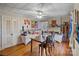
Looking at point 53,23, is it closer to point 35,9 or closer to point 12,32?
point 35,9

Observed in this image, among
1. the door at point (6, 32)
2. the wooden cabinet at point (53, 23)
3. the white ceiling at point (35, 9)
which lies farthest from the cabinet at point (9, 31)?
the wooden cabinet at point (53, 23)

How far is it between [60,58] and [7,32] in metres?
0.95

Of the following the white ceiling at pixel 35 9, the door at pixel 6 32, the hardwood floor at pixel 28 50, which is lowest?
the hardwood floor at pixel 28 50

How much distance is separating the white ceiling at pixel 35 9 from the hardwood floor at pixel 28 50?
0.48 metres

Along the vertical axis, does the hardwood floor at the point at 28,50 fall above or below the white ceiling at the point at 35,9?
below

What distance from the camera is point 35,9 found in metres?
2.43

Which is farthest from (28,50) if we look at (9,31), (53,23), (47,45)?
(53,23)

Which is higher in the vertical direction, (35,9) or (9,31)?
(35,9)

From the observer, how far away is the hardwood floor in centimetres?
243

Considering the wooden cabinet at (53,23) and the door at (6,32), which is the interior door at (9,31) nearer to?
the door at (6,32)

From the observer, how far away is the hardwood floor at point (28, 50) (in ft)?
7.97

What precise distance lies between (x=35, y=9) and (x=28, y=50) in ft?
2.20

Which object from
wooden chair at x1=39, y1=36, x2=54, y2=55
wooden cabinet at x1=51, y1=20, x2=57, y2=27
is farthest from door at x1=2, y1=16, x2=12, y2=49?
wooden cabinet at x1=51, y1=20, x2=57, y2=27

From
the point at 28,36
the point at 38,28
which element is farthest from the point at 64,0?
the point at 28,36
